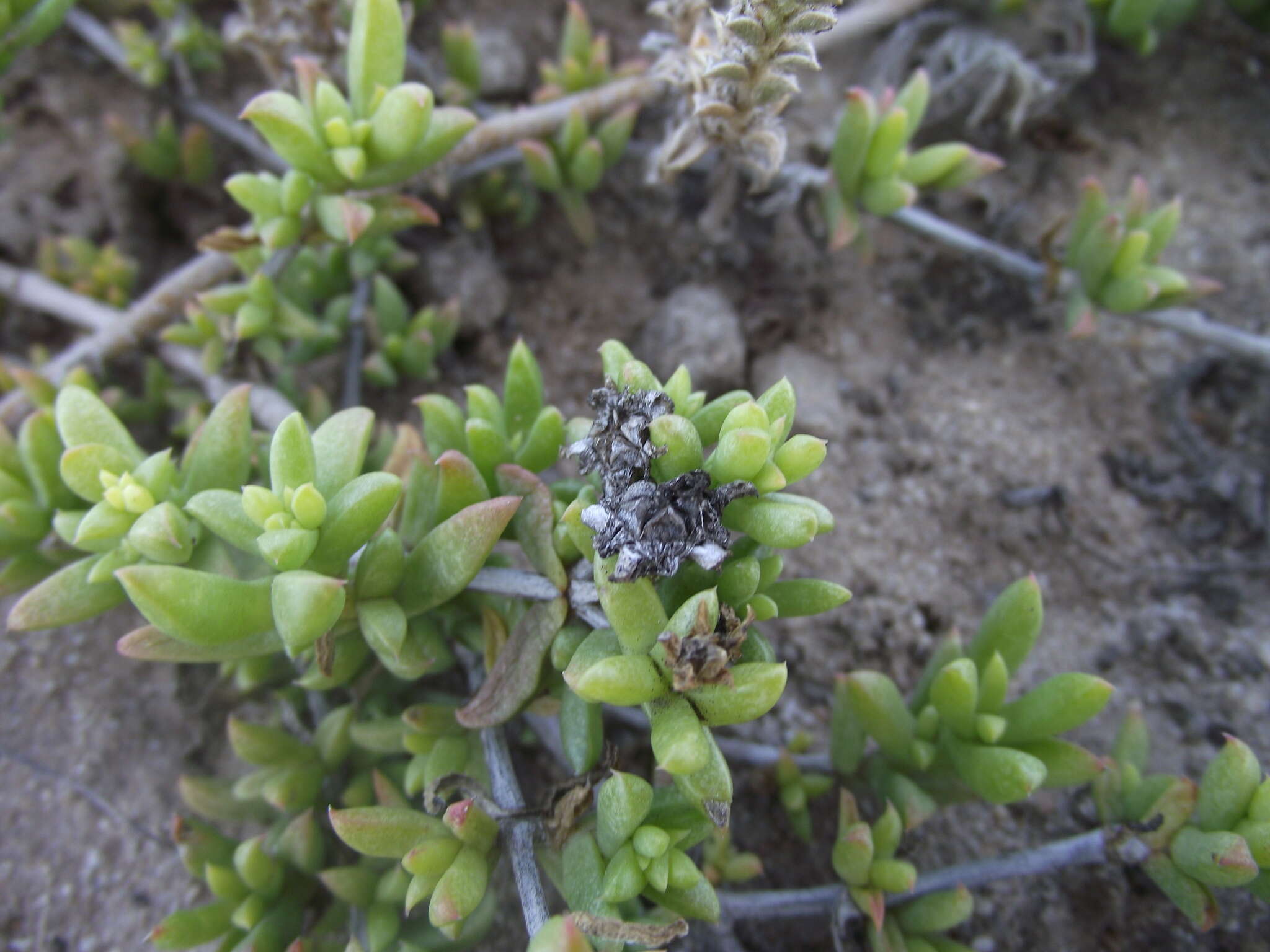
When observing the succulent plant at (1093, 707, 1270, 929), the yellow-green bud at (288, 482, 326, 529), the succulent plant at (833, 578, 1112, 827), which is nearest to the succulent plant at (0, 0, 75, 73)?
the yellow-green bud at (288, 482, 326, 529)

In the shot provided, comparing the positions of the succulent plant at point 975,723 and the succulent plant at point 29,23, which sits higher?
the succulent plant at point 29,23

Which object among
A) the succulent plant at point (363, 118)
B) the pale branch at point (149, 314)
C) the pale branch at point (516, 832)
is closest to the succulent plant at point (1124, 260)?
the succulent plant at point (363, 118)

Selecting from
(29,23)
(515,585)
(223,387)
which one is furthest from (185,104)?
(515,585)

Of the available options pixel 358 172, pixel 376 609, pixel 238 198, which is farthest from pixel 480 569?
pixel 238 198

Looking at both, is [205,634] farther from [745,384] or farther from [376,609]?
[745,384]

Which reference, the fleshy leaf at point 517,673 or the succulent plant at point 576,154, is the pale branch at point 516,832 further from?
the succulent plant at point 576,154

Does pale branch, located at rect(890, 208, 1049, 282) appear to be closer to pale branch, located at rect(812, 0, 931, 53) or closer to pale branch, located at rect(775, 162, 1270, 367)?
pale branch, located at rect(775, 162, 1270, 367)
